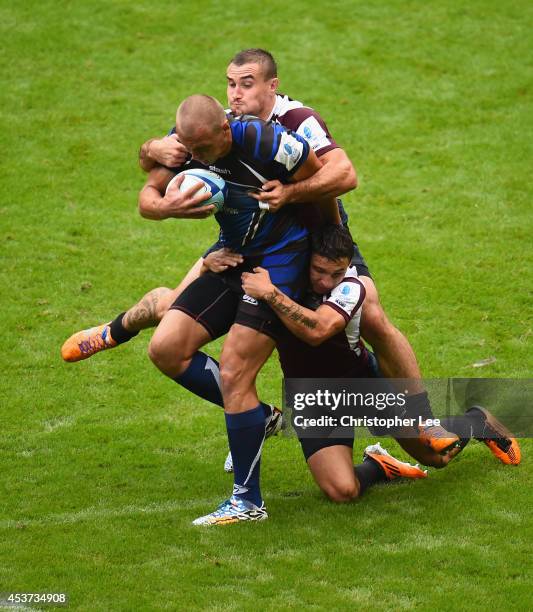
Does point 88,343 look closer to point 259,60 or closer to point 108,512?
point 108,512

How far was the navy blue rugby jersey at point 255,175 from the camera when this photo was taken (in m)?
7.41

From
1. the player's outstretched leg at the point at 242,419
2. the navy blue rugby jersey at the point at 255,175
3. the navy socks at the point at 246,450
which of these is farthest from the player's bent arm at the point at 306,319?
the navy socks at the point at 246,450

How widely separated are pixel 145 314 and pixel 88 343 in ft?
1.81

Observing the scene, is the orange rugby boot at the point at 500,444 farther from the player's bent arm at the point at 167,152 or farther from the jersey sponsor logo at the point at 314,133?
the player's bent arm at the point at 167,152

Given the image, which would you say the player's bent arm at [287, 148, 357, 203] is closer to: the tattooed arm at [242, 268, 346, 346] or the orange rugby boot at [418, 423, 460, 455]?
the tattooed arm at [242, 268, 346, 346]

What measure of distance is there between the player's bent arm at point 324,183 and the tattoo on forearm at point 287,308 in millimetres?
642

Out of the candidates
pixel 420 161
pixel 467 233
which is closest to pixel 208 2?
pixel 420 161

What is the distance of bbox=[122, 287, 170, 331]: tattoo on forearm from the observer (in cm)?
859

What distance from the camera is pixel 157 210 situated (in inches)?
291

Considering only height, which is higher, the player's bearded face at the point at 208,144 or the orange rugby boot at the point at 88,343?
the player's bearded face at the point at 208,144

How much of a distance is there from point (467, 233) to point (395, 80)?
3786mm

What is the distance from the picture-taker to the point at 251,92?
812 centimetres

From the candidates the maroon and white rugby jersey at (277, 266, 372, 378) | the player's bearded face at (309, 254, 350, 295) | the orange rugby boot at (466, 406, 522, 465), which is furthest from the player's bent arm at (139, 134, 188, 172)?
the orange rugby boot at (466, 406, 522, 465)

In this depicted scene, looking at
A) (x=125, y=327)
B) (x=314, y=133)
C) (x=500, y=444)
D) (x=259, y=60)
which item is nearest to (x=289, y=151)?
(x=314, y=133)
